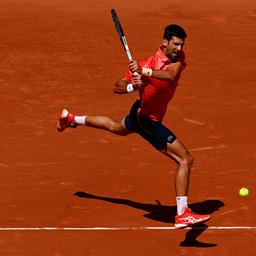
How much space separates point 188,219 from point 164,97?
1.79 metres

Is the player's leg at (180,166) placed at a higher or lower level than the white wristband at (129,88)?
lower

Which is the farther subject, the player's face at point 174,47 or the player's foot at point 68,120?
the player's foot at point 68,120

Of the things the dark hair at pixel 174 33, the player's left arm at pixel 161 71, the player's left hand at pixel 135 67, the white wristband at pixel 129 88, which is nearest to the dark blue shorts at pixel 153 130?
the white wristband at pixel 129 88

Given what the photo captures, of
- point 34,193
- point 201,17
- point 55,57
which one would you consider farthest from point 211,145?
point 201,17

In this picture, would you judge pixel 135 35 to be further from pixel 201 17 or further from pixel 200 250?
pixel 200 250

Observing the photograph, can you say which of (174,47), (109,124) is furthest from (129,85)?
(109,124)

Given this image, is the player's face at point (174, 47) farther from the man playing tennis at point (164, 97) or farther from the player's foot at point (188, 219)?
the player's foot at point (188, 219)

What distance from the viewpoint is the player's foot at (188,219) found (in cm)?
1402

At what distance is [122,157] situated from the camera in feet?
59.7

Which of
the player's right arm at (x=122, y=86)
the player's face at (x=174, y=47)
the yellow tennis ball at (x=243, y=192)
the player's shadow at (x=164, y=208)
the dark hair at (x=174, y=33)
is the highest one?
the dark hair at (x=174, y=33)

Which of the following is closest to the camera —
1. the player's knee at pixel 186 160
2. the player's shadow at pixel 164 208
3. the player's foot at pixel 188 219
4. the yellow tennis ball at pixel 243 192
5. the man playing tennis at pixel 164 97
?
the player's foot at pixel 188 219

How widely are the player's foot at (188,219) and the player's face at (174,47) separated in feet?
7.15

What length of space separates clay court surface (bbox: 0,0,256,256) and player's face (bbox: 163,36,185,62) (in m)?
2.53

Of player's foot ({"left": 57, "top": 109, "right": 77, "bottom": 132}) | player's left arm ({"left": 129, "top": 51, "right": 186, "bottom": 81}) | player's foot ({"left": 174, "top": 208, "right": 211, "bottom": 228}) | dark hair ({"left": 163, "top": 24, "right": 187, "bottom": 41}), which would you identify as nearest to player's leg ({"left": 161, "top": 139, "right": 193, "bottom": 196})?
player's foot ({"left": 174, "top": 208, "right": 211, "bottom": 228})
